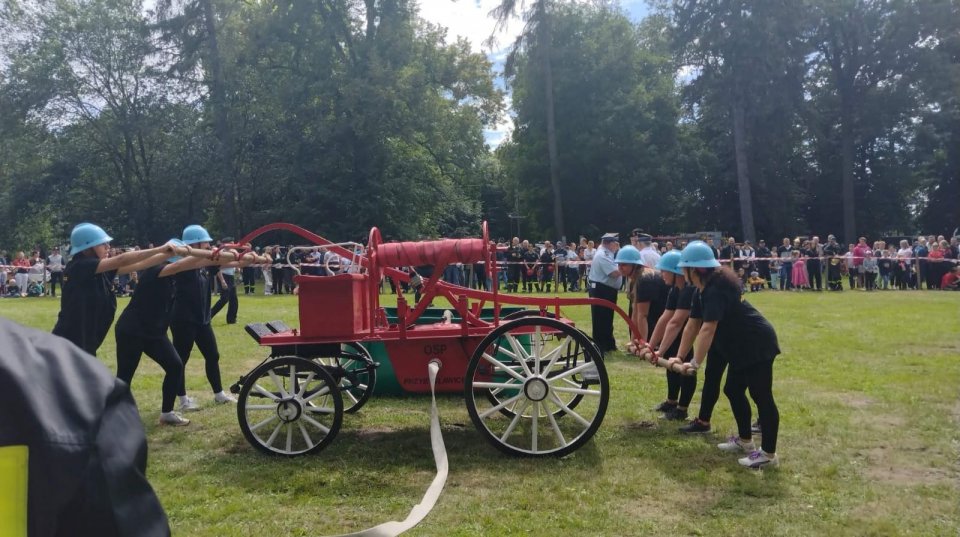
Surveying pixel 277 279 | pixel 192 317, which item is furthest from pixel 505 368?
pixel 277 279

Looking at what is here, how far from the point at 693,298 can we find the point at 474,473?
223 centimetres

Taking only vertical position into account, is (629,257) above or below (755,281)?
above

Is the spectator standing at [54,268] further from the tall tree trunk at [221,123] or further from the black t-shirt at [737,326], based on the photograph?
the black t-shirt at [737,326]

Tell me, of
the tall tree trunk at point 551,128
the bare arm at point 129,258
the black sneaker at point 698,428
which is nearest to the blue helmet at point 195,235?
the bare arm at point 129,258

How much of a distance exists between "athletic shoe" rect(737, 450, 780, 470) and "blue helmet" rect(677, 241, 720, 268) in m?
1.43

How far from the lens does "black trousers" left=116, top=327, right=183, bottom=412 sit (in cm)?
642

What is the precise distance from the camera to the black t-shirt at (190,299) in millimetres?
7152

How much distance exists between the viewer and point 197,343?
24.2ft

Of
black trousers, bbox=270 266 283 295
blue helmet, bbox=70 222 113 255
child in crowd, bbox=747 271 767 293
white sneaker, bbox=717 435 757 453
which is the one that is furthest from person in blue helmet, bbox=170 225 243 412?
child in crowd, bbox=747 271 767 293

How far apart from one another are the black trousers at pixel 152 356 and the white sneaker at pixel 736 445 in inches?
196

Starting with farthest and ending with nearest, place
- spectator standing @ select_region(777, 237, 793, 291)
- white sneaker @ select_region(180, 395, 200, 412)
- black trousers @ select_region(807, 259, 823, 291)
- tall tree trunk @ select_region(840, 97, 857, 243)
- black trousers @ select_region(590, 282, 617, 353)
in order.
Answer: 1. tall tree trunk @ select_region(840, 97, 857, 243)
2. spectator standing @ select_region(777, 237, 793, 291)
3. black trousers @ select_region(807, 259, 823, 291)
4. black trousers @ select_region(590, 282, 617, 353)
5. white sneaker @ select_region(180, 395, 200, 412)

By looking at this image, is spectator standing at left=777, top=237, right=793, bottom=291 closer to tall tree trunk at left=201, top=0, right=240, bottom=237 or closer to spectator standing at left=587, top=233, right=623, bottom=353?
spectator standing at left=587, top=233, right=623, bottom=353

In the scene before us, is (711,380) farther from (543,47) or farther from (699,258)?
(543,47)

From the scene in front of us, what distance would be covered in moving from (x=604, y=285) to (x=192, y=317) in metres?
5.57
